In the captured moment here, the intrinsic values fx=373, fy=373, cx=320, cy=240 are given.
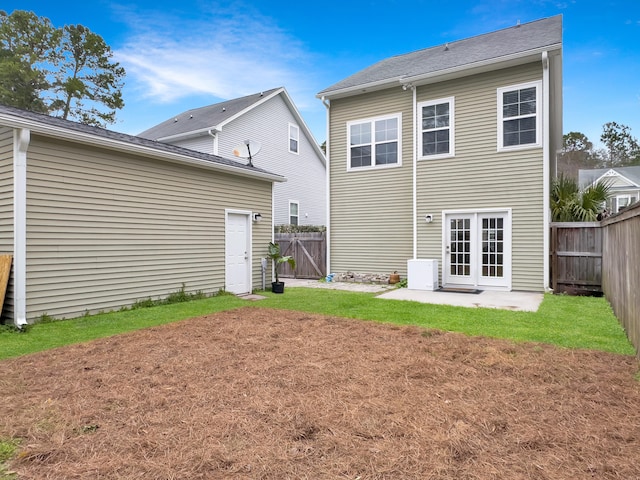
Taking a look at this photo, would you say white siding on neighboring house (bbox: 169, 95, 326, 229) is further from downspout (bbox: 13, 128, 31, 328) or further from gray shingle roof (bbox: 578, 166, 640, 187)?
gray shingle roof (bbox: 578, 166, 640, 187)

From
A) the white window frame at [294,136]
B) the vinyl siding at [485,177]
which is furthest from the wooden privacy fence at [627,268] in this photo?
the white window frame at [294,136]

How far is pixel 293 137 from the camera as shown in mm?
17656

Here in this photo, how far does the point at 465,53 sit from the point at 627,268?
792cm

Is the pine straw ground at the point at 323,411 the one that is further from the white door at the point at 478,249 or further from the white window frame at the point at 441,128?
the white window frame at the point at 441,128

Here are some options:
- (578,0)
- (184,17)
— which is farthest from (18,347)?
(578,0)

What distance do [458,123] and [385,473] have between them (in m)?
9.41

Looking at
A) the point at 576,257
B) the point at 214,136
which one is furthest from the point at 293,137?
the point at 576,257

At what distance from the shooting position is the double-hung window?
9.91 meters

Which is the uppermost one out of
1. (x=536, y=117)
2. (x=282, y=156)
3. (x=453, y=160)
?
(x=282, y=156)

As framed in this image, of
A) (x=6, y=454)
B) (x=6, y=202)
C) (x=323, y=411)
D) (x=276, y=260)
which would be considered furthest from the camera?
(x=276, y=260)

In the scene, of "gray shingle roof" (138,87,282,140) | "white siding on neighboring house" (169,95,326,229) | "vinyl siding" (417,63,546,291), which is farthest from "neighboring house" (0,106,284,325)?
"gray shingle roof" (138,87,282,140)

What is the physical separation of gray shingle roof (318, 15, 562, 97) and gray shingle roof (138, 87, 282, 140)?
5291mm

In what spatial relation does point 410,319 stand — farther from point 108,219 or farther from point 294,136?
point 294,136

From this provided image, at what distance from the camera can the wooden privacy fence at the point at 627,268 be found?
4.13 metres
